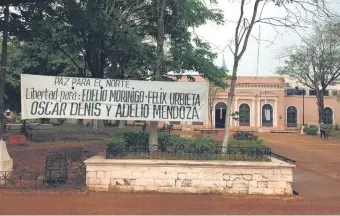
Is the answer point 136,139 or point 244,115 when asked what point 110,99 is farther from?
point 244,115

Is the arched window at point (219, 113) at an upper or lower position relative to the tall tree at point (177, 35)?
lower

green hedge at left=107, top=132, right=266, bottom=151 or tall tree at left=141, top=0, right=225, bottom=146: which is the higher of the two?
tall tree at left=141, top=0, right=225, bottom=146

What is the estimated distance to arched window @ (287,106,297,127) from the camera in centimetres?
5091

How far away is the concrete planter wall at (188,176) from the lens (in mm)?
8023

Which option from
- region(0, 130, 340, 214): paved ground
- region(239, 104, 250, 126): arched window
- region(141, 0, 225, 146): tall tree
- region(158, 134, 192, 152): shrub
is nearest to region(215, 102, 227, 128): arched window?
region(239, 104, 250, 126): arched window

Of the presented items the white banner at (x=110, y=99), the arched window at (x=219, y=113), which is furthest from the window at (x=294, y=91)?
the white banner at (x=110, y=99)

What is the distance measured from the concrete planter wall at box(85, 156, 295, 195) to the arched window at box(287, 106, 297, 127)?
4503 centimetres

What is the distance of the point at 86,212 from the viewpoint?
21.7 feet

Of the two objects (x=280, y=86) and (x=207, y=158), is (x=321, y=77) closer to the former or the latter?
(x=280, y=86)

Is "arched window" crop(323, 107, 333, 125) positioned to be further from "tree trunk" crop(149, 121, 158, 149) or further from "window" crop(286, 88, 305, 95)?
"tree trunk" crop(149, 121, 158, 149)

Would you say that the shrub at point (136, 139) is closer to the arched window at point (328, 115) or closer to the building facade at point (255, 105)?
the building facade at point (255, 105)

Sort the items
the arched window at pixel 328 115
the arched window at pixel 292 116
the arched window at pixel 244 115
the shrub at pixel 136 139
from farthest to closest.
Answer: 1. the arched window at pixel 328 115
2. the arched window at pixel 292 116
3. the arched window at pixel 244 115
4. the shrub at pixel 136 139

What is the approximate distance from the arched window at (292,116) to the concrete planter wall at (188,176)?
4503cm

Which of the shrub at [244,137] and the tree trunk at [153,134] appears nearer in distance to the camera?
the tree trunk at [153,134]
